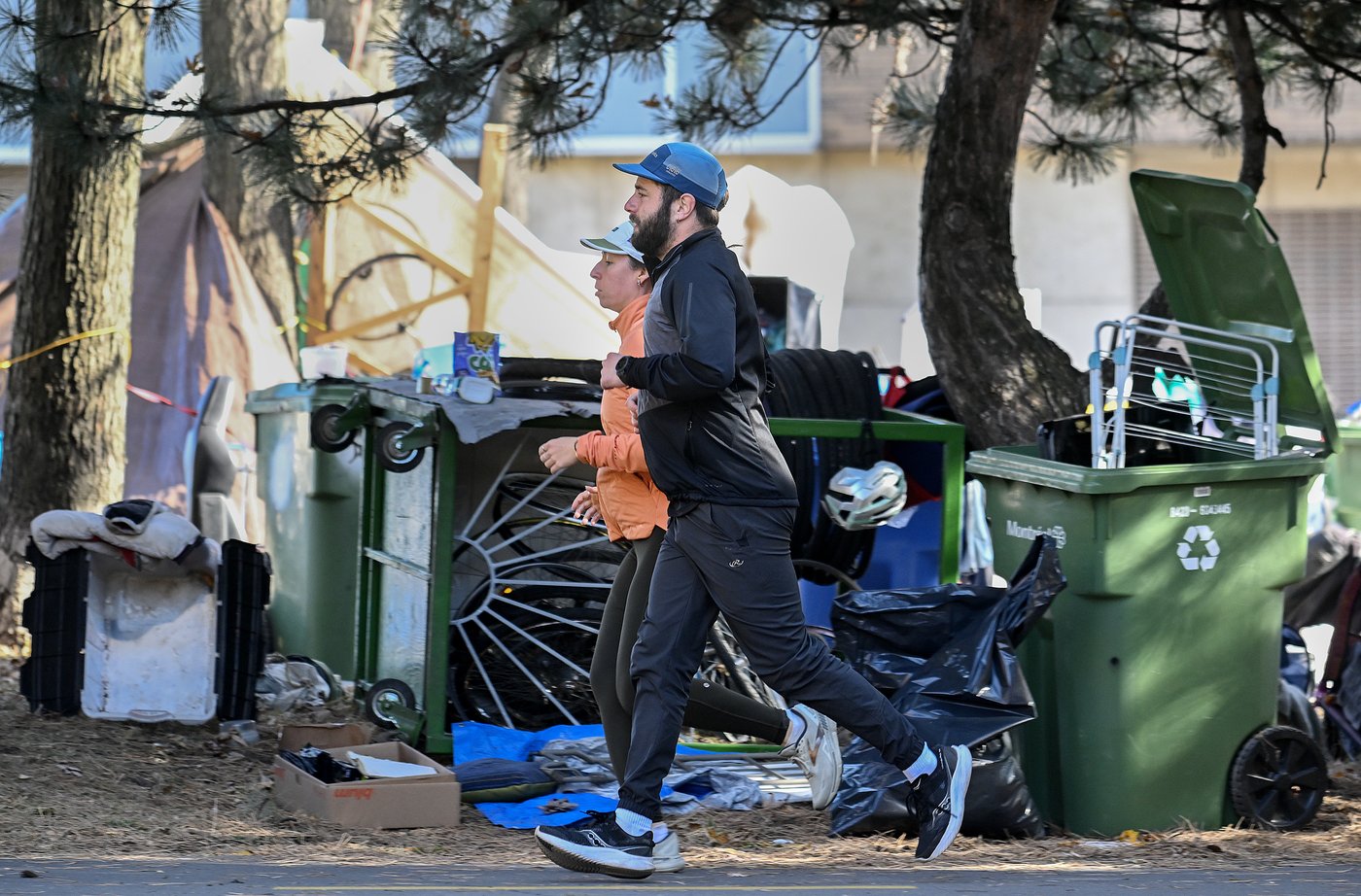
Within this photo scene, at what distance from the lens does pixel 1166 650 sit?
4.71 metres

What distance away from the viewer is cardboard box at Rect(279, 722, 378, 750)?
5.52 m

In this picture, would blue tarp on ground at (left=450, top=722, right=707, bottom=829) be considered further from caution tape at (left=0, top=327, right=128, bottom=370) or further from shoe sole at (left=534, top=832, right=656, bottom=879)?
caution tape at (left=0, top=327, right=128, bottom=370)

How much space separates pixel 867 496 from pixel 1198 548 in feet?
4.30

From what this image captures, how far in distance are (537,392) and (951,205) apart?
5.82ft

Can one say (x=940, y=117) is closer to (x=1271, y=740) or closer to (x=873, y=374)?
(x=873, y=374)

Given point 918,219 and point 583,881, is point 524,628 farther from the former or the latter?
point 918,219

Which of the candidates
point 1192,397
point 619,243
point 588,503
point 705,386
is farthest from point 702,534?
point 1192,397

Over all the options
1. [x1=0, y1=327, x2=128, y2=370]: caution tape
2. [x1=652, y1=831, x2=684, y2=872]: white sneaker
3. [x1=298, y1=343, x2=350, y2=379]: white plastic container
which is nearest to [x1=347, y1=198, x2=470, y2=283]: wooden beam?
[x1=0, y1=327, x2=128, y2=370]: caution tape

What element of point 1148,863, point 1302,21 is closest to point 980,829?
point 1148,863

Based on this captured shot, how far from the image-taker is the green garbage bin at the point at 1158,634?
4.65 metres

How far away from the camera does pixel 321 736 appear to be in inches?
219

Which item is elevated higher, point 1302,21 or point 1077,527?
point 1302,21

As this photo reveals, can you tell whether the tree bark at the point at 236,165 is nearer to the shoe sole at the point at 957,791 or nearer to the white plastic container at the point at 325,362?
the white plastic container at the point at 325,362

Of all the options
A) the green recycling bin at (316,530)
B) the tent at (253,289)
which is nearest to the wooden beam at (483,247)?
the tent at (253,289)
